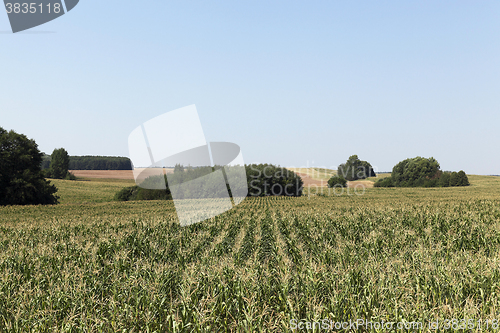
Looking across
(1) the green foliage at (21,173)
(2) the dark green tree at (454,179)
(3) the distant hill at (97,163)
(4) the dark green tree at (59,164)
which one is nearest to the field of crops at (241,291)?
(1) the green foliage at (21,173)

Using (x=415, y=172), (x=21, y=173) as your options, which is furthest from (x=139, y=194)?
(x=415, y=172)

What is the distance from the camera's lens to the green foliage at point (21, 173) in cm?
4762

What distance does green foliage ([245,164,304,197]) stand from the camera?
82012mm

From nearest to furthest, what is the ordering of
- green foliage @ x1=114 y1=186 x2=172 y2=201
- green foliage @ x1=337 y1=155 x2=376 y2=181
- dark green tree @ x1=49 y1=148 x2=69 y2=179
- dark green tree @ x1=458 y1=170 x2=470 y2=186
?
green foliage @ x1=114 y1=186 x2=172 y2=201, dark green tree @ x1=458 y1=170 x2=470 y2=186, dark green tree @ x1=49 y1=148 x2=69 y2=179, green foliage @ x1=337 y1=155 x2=376 y2=181

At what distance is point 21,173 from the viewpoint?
1977 inches

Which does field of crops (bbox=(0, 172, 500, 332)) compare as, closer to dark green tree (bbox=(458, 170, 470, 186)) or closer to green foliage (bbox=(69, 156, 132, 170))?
dark green tree (bbox=(458, 170, 470, 186))

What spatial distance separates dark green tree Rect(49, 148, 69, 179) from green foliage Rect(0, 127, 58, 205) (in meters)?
60.1

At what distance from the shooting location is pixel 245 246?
38.0 feet

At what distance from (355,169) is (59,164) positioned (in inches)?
5499

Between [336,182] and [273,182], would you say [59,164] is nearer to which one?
[273,182]

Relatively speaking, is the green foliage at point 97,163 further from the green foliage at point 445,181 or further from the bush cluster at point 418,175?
the green foliage at point 445,181

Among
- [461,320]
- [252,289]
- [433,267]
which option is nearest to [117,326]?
[252,289]

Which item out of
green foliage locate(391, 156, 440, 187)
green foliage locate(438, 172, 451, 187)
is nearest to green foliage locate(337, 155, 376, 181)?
green foliage locate(391, 156, 440, 187)

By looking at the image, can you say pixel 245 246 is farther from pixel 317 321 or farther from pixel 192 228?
pixel 317 321
